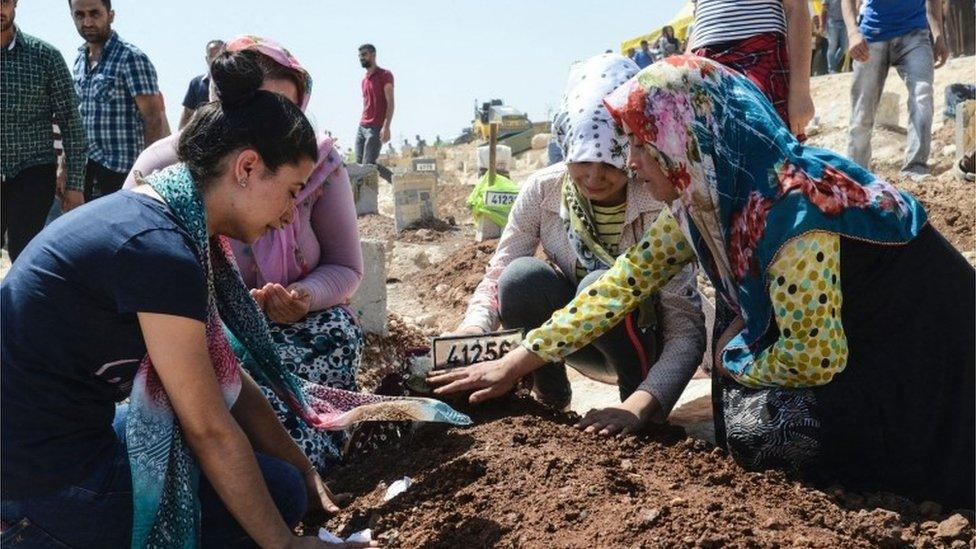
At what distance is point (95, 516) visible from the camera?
2.56m

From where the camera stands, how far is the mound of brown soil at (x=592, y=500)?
8.50 ft

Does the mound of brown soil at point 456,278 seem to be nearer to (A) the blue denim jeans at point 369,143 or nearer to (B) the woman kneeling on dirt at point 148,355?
(A) the blue denim jeans at point 369,143

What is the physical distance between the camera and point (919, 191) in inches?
316

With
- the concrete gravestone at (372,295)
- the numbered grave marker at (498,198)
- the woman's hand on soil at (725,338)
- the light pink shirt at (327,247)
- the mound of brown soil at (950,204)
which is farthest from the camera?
Answer: the numbered grave marker at (498,198)

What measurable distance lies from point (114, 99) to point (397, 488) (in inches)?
160

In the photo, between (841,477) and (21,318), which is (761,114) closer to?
(841,477)

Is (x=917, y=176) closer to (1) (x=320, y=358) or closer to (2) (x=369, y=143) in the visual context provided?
(1) (x=320, y=358)

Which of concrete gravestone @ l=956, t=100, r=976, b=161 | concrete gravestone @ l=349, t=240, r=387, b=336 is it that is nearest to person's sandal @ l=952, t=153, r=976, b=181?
concrete gravestone @ l=956, t=100, r=976, b=161

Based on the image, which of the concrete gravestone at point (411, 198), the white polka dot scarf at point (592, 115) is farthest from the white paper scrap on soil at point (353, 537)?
the concrete gravestone at point (411, 198)

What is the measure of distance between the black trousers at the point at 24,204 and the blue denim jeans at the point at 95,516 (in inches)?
132

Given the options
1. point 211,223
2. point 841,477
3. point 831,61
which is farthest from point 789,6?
point 831,61

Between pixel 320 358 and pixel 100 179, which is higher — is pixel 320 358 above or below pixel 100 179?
below

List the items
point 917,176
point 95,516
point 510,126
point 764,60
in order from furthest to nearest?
1. point 510,126
2. point 917,176
3. point 764,60
4. point 95,516

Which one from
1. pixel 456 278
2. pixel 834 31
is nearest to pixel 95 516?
pixel 456 278
